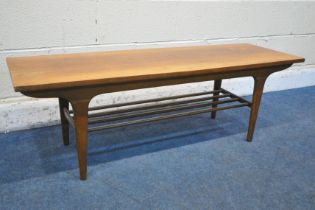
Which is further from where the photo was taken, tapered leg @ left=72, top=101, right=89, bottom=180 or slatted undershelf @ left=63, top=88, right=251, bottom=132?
slatted undershelf @ left=63, top=88, right=251, bottom=132

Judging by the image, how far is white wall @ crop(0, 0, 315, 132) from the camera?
6.76 ft

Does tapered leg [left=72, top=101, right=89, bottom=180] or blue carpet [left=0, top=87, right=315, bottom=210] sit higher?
tapered leg [left=72, top=101, right=89, bottom=180]

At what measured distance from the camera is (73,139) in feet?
7.00

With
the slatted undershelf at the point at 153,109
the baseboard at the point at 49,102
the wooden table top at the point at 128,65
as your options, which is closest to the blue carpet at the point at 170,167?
the baseboard at the point at 49,102

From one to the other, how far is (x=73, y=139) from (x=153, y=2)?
119 cm

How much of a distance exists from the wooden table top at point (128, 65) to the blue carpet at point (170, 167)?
60 cm

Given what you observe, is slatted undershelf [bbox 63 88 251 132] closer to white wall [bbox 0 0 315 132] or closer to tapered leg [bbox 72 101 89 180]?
tapered leg [bbox 72 101 89 180]

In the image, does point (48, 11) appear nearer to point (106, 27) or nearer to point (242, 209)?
point (106, 27)

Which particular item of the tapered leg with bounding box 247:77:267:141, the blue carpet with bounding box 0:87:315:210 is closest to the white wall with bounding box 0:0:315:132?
the blue carpet with bounding box 0:87:315:210

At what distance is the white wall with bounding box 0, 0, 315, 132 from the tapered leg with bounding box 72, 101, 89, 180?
78cm

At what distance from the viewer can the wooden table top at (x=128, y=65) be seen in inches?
55.2

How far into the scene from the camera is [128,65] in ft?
5.49

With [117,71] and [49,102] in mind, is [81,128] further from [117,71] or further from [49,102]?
[49,102]

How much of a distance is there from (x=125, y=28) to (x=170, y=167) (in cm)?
112
